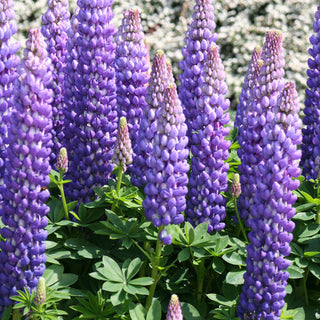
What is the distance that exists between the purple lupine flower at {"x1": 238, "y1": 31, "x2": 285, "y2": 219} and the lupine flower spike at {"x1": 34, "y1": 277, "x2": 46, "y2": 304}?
0.93 m

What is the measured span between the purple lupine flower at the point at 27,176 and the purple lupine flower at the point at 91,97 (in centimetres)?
44

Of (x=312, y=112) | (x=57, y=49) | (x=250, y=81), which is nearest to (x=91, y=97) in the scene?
(x=57, y=49)

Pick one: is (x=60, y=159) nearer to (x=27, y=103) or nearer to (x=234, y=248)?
(x=27, y=103)

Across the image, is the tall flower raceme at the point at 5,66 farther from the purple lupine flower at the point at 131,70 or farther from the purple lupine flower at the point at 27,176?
the purple lupine flower at the point at 131,70

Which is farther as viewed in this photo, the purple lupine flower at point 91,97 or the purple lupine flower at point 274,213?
the purple lupine flower at point 91,97

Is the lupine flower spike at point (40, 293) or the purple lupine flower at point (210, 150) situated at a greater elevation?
the purple lupine flower at point (210, 150)

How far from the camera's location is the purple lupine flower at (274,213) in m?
2.48

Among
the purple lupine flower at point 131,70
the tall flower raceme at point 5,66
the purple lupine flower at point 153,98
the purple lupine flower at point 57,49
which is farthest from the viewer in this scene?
the purple lupine flower at point 57,49

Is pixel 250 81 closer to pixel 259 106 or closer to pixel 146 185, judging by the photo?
pixel 259 106

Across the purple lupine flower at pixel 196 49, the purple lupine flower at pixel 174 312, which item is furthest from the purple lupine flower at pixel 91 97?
the purple lupine flower at pixel 174 312

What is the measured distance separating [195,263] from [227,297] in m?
0.21

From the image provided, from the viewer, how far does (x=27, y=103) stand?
2465 mm

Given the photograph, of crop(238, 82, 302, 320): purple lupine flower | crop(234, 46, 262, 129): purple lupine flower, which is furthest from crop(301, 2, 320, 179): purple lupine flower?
crop(238, 82, 302, 320): purple lupine flower

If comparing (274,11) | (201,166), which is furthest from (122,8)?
(201,166)
